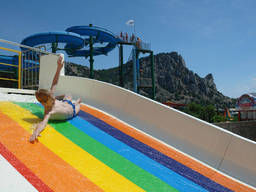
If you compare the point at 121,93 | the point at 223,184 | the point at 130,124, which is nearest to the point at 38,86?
the point at 121,93

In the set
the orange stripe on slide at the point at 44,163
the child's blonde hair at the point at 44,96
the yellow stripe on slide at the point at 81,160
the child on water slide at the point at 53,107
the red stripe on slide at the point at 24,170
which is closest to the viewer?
the red stripe on slide at the point at 24,170

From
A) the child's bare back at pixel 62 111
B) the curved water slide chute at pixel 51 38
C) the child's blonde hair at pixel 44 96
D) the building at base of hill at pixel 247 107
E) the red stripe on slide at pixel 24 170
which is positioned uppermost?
the curved water slide chute at pixel 51 38

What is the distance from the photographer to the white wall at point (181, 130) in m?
4.41

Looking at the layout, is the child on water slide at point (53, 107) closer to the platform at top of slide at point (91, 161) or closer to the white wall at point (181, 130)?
the platform at top of slide at point (91, 161)

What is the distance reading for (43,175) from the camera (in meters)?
2.90

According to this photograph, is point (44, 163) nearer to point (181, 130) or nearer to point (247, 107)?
point (181, 130)

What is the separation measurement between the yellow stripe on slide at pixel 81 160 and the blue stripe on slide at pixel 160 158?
3.78ft

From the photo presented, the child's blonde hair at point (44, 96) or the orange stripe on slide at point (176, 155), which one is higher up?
the child's blonde hair at point (44, 96)

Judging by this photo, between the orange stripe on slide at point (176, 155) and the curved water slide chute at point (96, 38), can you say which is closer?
the orange stripe on slide at point (176, 155)

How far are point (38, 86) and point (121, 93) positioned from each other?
363 cm

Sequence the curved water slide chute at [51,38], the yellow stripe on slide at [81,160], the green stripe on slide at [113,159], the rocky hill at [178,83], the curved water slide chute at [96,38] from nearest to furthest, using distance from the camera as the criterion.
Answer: the yellow stripe on slide at [81,160] < the green stripe on slide at [113,159] < the curved water slide chute at [51,38] < the curved water slide chute at [96,38] < the rocky hill at [178,83]

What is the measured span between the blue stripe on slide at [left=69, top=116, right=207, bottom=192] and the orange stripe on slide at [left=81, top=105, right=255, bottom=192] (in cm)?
66

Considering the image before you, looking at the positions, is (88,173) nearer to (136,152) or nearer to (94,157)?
(94,157)

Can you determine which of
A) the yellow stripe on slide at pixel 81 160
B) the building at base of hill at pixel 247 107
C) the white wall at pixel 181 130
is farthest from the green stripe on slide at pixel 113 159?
the building at base of hill at pixel 247 107
